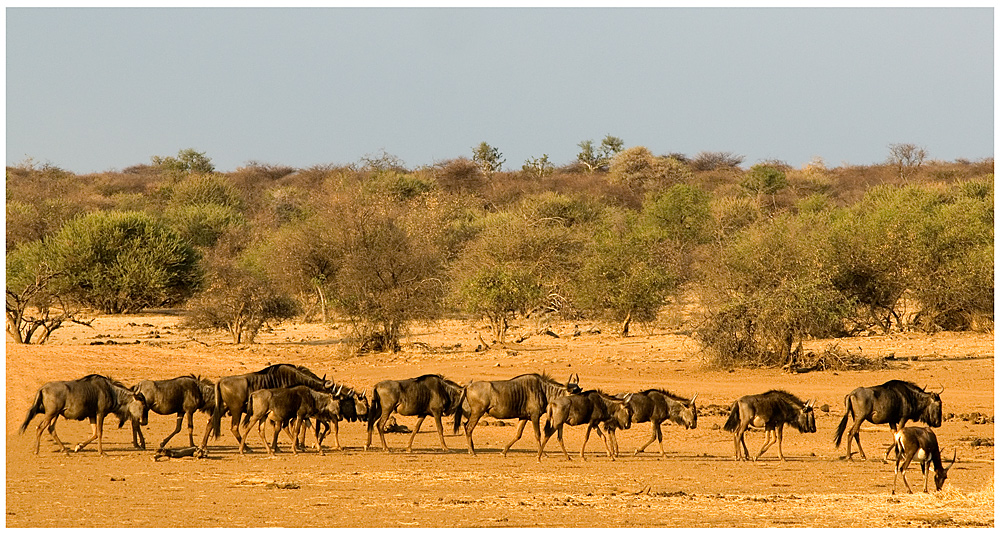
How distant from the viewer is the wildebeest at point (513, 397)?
47.8 feet

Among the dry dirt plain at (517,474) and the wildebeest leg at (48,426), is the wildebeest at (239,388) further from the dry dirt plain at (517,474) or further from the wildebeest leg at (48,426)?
the wildebeest leg at (48,426)

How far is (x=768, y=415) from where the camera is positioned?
14.4m

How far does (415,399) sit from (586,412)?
2.13m

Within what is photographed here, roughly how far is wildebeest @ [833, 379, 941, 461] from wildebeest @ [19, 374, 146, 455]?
835cm

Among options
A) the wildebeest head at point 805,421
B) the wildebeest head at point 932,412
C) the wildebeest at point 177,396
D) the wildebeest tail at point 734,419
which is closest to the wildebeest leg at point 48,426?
the wildebeest at point 177,396

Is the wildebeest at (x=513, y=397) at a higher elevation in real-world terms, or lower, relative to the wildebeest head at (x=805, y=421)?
higher

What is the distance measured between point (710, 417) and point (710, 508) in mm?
7651

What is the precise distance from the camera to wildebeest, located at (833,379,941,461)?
1452 cm

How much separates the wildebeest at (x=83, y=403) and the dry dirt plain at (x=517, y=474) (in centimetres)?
35

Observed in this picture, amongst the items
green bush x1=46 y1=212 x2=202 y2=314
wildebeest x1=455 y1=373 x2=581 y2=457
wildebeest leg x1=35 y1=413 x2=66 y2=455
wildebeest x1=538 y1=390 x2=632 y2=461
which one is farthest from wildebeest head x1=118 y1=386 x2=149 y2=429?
green bush x1=46 y1=212 x2=202 y2=314

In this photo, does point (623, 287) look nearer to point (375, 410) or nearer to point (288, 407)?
point (375, 410)

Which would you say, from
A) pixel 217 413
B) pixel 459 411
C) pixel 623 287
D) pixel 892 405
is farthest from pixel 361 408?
pixel 623 287

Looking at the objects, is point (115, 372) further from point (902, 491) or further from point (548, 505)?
point (902, 491)

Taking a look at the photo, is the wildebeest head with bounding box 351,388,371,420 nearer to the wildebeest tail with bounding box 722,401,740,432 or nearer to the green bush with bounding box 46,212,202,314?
the wildebeest tail with bounding box 722,401,740,432
